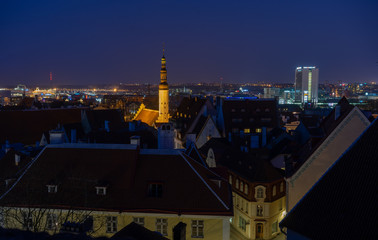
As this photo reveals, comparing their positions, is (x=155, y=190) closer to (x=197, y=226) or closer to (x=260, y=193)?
(x=197, y=226)

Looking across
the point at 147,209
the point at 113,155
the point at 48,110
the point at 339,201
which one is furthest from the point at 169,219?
the point at 48,110

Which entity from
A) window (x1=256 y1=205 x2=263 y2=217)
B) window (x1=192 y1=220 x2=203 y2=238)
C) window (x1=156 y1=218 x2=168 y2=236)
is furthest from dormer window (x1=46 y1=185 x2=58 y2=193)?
window (x1=256 y1=205 x2=263 y2=217)

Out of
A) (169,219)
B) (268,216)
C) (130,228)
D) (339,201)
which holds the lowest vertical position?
(268,216)

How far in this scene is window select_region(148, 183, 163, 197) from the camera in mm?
21706

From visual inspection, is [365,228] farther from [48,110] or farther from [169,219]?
[48,110]

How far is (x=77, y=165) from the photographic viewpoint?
23.0 metres

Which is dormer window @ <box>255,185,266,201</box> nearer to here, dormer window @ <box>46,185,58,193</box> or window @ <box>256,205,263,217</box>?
window @ <box>256,205,263,217</box>

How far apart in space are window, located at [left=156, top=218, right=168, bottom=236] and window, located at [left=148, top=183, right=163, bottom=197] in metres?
1.49

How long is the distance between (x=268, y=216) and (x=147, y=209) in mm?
16497

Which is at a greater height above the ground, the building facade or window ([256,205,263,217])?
the building facade

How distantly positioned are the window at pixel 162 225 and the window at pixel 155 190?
149cm

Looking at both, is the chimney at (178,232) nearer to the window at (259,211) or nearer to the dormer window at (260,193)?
the dormer window at (260,193)

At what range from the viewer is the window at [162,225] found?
2080 centimetres

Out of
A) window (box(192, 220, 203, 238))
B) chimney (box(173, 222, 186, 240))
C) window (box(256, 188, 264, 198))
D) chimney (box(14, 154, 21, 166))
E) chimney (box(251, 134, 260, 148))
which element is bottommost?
window (box(256, 188, 264, 198))
